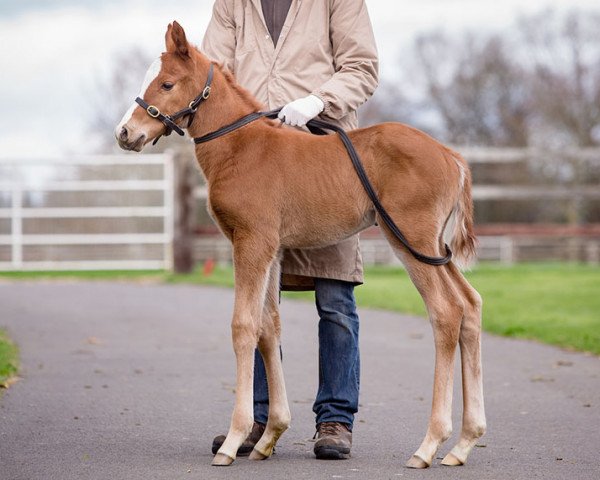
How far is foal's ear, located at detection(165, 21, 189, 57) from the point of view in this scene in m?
5.63

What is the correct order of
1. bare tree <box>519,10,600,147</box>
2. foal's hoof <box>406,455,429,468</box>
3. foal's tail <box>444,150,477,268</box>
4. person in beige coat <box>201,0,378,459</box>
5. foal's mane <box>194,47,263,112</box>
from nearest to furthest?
1. foal's hoof <box>406,455,429,468</box>
2. foal's tail <box>444,150,477,268</box>
3. foal's mane <box>194,47,263,112</box>
4. person in beige coat <box>201,0,378,459</box>
5. bare tree <box>519,10,600,147</box>

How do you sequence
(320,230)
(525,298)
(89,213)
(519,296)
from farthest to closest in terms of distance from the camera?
(89,213)
(519,296)
(525,298)
(320,230)

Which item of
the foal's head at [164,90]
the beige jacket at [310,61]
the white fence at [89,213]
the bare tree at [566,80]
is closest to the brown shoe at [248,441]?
the beige jacket at [310,61]

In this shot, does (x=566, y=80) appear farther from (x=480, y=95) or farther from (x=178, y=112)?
(x=178, y=112)

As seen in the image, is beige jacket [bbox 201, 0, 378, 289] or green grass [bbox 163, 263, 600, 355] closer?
beige jacket [bbox 201, 0, 378, 289]

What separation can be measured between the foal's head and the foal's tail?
132 cm

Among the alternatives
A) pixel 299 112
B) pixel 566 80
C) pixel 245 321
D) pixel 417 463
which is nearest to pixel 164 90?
pixel 299 112

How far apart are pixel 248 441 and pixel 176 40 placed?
2.03 meters

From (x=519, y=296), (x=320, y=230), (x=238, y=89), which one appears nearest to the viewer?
(x=320, y=230)

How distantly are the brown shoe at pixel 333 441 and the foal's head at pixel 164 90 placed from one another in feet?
5.50

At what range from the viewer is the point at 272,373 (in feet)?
19.7

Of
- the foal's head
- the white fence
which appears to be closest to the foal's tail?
the foal's head

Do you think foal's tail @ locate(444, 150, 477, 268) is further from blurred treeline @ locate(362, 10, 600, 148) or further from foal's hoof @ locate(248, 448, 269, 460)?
blurred treeline @ locate(362, 10, 600, 148)

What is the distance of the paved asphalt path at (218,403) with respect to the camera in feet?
18.3
